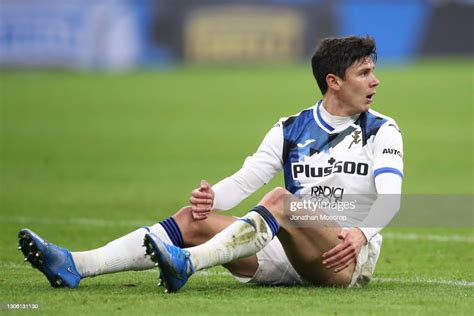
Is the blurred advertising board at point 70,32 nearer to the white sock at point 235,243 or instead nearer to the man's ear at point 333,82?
the man's ear at point 333,82

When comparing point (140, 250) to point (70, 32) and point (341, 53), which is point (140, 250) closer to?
point (341, 53)

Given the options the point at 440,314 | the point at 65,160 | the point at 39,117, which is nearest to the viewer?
the point at 440,314

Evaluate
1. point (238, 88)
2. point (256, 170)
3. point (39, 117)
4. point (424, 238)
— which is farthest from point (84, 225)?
point (238, 88)

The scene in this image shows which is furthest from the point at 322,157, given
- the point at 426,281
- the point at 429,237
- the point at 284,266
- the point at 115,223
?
the point at 115,223

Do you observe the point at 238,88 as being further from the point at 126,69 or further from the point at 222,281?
the point at 222,281

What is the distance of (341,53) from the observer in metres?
7.07

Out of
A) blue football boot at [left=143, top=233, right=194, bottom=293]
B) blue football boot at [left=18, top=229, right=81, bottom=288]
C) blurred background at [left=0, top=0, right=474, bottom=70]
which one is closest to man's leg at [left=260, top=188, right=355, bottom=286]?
blue football boot at [left=143, top=233, right=194, bottom=293]

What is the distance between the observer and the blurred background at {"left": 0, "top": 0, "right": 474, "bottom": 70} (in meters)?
35.9

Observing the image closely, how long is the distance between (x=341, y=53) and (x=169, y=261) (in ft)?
Result: 5.92

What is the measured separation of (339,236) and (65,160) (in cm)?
1110

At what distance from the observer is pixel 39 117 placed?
24156 millimetres

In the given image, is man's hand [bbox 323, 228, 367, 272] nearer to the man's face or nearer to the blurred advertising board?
the man's face

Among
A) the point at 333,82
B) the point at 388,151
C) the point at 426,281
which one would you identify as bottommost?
the point at 426,281

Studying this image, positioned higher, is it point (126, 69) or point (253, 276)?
point (253, 276)
